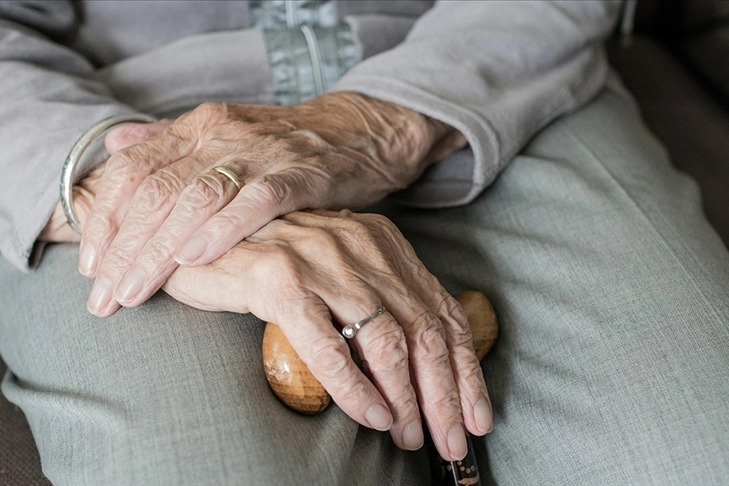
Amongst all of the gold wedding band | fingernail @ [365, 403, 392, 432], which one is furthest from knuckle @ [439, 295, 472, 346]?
the gold wedding band

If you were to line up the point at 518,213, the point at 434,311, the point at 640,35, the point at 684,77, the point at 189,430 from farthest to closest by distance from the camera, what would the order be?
the point at 640,35, the point at 684,77, the point at 518,213, the point at 434,311, the point at 189,430

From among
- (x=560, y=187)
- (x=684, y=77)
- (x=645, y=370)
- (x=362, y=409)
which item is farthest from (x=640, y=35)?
(x=362, y=409)

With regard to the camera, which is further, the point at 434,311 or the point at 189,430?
the point at 434,311

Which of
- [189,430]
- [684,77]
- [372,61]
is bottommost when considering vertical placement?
[684,77]

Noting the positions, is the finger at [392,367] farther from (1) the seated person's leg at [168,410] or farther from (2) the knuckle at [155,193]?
(2) the knuckle at [155,193]

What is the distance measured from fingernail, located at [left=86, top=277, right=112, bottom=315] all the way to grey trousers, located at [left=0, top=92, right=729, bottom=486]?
0.06 feet

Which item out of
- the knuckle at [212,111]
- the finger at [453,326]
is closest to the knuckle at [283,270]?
the finger at [453,326]

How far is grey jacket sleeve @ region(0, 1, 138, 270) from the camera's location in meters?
0.72

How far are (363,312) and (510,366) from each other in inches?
8.1

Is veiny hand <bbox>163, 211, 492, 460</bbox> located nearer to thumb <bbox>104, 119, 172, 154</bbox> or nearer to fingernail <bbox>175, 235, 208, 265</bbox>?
fingernail <bbox>175, 235, 208, 265</bbox>

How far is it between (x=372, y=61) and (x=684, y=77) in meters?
0.78

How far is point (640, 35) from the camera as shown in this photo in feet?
4.86

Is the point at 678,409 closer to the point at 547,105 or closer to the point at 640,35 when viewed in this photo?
the point at 547,105

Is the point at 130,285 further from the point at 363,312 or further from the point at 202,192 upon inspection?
the point at 363,312
